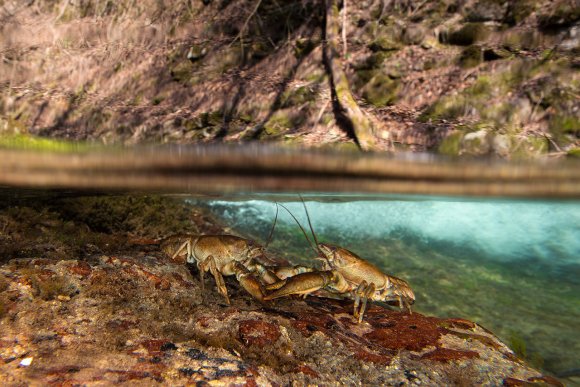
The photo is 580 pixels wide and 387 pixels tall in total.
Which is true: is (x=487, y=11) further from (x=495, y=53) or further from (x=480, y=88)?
(x=480, y=88)

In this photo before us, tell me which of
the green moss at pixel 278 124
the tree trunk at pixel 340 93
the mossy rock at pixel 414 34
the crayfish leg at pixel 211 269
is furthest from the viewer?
the mossy rock at pixel 414 34

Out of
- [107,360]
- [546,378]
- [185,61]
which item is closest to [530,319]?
[546,378]

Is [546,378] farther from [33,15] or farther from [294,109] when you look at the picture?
[33,15]

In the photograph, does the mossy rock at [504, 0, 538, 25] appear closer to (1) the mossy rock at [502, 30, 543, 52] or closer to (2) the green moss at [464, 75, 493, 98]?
(1) the mossy rock at [502, 30, 543, 52]

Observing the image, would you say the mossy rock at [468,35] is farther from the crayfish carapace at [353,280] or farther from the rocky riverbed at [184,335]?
the rocky riverbed at [184,335]

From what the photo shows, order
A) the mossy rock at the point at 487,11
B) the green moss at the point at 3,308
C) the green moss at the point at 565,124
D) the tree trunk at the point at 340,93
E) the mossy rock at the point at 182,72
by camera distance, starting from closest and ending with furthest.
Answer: the green moss at the point at 3,308
the green moss at the point at 565,124
the tree trunk at the point at 340,93
the mossy rock at the point at 487,11
the mossy rock at the point at 182,72

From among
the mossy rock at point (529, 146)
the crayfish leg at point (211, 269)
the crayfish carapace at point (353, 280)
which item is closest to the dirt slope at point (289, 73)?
the mossy rock at point (529, 146)
